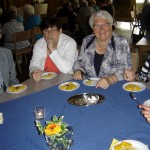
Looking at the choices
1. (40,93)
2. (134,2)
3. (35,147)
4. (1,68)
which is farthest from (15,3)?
(35,147)

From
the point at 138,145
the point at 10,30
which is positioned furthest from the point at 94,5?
the point at 138,145

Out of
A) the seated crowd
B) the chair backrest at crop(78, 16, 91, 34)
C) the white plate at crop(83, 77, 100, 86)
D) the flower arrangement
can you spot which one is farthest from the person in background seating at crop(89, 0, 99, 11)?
the flower arrangement

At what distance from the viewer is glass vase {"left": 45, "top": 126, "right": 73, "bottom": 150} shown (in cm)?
123

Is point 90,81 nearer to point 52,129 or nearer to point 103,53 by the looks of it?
point 103,53

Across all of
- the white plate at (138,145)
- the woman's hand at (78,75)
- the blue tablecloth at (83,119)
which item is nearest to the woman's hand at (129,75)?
the blue tablecloth at (83,119)

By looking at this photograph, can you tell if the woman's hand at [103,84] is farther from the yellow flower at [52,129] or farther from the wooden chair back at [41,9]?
the wooden chair back at [41,9]

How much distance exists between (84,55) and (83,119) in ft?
3.53

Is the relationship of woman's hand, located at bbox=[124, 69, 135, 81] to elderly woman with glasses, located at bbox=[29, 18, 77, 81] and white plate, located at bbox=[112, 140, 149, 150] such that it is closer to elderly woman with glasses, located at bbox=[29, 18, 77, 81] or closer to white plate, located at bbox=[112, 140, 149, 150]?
elderly woman with glasses, located at bbox=[29, 18, 77, 81]

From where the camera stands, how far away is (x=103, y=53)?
242 centimetres

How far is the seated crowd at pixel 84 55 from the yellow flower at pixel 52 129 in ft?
3.03

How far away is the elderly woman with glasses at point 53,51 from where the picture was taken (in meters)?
2.43

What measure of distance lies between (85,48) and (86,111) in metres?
1.02

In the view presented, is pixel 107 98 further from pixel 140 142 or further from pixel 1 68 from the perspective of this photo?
pixel 1 68

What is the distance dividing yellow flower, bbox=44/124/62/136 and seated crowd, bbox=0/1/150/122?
3.03 feet
